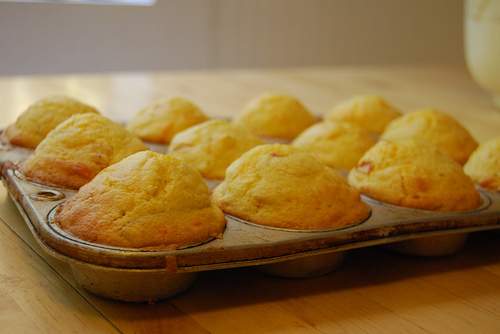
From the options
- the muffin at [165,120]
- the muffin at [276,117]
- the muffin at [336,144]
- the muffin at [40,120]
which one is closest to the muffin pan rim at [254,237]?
the muffin at [40,120]

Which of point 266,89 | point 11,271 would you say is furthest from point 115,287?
point 266,89

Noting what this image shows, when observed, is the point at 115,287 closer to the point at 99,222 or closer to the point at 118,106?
the point at 99,222

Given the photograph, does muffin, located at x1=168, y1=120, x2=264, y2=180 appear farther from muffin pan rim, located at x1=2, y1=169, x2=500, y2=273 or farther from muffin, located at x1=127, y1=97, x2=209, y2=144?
muffin pan rim, located at x1=2, y1=169, x2=500, y2=273

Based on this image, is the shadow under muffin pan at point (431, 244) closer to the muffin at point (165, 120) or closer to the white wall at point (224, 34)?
the muffin at point (165, 120)

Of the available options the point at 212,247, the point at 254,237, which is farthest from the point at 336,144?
the point at 212,247

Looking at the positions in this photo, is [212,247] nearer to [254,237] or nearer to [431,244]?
[254,237]

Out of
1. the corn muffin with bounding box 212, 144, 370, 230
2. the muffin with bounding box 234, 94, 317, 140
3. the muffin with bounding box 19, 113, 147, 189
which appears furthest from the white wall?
the corn muffin with bounding box 212, 144, 370, 230
